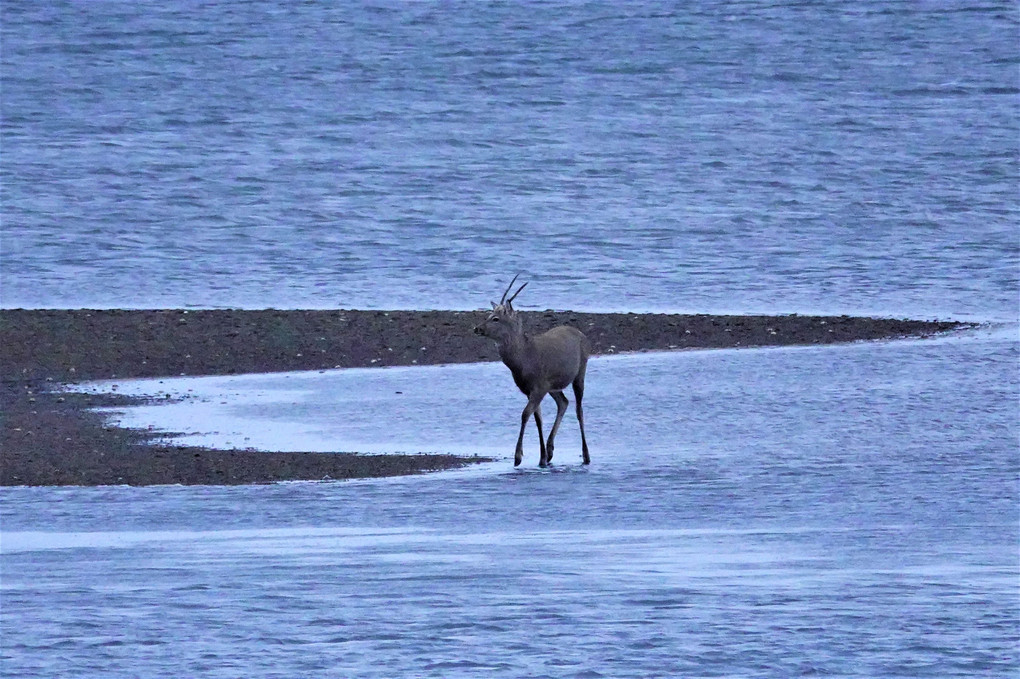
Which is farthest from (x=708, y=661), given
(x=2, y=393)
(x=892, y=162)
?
(x=892, y=162)

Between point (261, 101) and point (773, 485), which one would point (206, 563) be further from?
point (261, 101)

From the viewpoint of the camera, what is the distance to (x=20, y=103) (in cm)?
6362

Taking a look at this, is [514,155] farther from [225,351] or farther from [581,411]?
[581,411]

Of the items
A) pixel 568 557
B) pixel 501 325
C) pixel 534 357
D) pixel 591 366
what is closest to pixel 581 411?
pixel 534 357

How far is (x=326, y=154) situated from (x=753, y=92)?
1741cm

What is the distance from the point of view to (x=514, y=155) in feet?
166

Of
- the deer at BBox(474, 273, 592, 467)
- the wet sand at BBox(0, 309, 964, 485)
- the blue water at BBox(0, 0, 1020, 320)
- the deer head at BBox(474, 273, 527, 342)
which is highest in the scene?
the deer head at BBox(474, 273, 527, 342)

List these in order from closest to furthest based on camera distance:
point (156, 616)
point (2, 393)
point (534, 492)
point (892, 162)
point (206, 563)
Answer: point (156, 616)
point (206, 563)
point (534, 492)
point (2, 393)
point (892, 162)

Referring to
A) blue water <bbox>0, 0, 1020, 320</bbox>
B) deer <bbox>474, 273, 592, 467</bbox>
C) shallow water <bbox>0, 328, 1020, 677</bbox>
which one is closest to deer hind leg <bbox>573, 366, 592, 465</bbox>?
deer <bbox>474, 273, 592, 467</bbox>

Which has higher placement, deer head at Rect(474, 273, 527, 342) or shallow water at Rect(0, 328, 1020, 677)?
deer head at Rect(474, 273, 527, 342)

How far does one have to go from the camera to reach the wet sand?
15.3 metres

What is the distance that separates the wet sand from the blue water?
2.40 meters

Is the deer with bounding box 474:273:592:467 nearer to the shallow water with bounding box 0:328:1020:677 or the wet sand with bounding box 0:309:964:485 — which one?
the shallow water with bounding box 0:328:1020:677

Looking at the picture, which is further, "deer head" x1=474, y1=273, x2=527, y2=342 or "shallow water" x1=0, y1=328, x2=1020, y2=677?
"deer head" x1=474, y1=273, x2=527, y2=342
